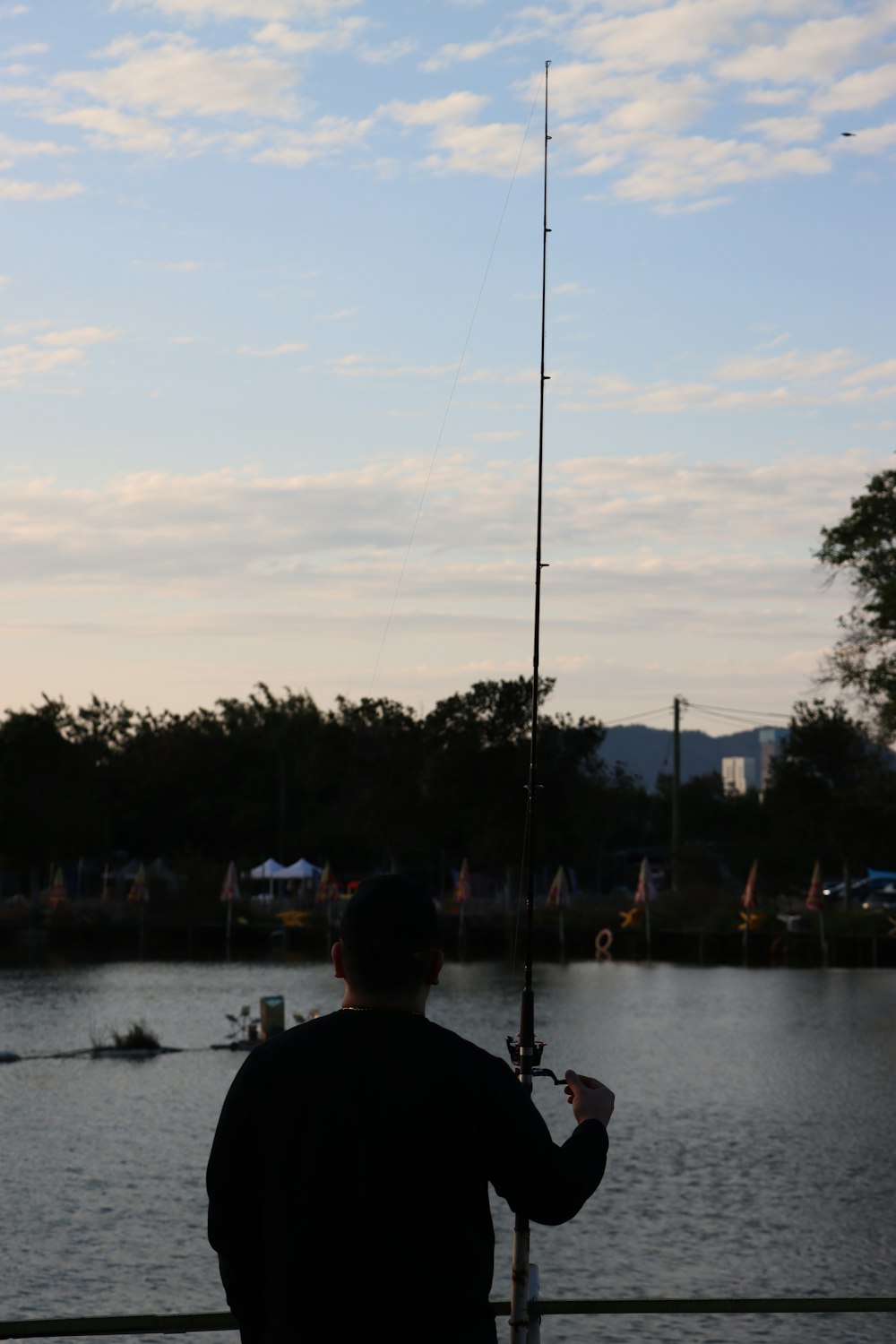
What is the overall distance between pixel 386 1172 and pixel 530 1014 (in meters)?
2.26

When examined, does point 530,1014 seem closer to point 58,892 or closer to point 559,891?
point 559,891

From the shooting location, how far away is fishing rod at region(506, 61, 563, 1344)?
4.30m

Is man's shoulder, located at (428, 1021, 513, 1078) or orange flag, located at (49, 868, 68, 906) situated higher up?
man's shoulder, located at (428, 1021, 513, 1078)

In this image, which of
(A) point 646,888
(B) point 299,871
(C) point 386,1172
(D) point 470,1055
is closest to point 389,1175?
(C) point 386,1172

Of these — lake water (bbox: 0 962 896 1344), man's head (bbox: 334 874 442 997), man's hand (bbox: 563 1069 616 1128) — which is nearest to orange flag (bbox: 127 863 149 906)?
lake water (bbox: 0 962 896 1344)

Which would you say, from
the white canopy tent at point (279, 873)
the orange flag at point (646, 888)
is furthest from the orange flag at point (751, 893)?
the white canopy tent at point (279, 873)

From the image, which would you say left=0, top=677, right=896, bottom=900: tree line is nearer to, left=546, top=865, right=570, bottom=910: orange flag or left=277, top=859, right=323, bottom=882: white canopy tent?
left=277, top=859, right=323, bottom=882: white canopy tent

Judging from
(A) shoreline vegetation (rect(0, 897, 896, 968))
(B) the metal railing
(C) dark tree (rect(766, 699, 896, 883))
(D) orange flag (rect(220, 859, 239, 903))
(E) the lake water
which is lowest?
(E) the lake water

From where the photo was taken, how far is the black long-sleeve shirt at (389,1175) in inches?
130

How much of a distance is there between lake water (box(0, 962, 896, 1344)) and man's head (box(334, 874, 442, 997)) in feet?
1.20

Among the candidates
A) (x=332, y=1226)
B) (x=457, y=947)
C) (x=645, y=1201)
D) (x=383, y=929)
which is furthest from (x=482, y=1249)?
(x=457, y=947)

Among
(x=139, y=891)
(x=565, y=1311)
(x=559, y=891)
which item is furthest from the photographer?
(x=139, y=891)

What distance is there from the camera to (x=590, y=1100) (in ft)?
11.9

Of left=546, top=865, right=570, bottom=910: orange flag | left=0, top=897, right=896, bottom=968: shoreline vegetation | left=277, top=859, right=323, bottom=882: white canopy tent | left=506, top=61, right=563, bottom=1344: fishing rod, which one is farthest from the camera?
left=277, top=859, right=323, bottom=882: white canopy tent
